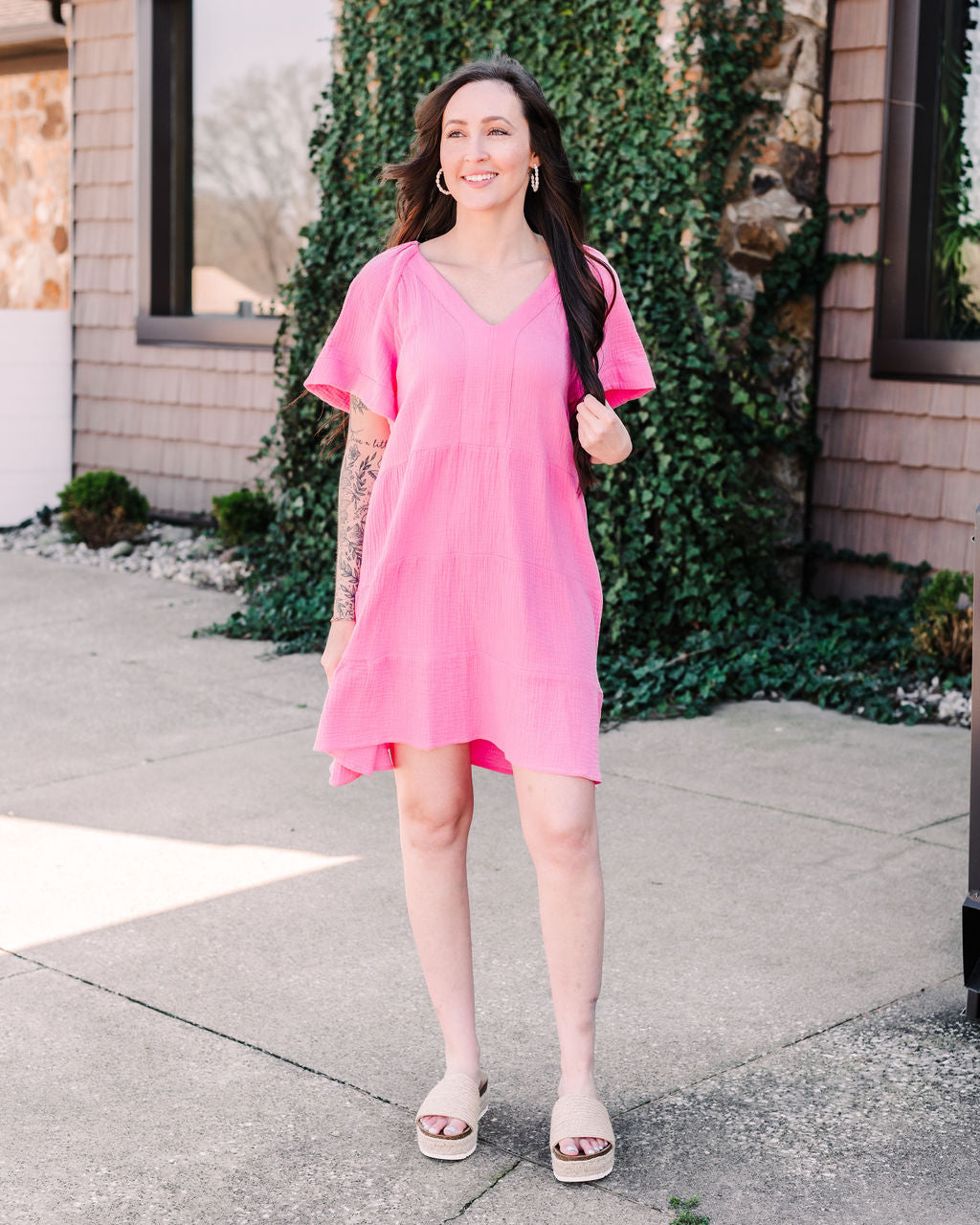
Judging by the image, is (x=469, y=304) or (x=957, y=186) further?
(x=957, y=186)

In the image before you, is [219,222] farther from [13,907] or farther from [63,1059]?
[63,1059]

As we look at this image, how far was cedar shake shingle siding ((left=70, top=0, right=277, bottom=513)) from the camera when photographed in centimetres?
891

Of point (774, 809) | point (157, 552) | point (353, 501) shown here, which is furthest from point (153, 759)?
point (157, 552)

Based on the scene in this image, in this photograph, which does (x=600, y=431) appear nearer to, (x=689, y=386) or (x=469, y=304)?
(x=469, y=304)

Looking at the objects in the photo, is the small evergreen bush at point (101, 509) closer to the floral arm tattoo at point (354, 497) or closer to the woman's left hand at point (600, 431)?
the floral arm tattoo at point (354, 497)

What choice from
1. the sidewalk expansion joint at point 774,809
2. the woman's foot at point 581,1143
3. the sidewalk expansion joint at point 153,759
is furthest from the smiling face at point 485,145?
the sidewalk expansion joint at point 153,759

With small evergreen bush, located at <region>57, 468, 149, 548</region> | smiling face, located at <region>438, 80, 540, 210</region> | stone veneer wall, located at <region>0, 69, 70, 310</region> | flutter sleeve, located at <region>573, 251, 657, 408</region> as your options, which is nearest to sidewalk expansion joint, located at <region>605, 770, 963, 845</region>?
flutter sleeve, located at <region>573, 251, 657, 408</region>

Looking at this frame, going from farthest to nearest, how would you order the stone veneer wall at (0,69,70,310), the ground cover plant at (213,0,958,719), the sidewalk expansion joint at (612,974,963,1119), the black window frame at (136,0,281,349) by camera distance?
the stone veneer wall at (0,69,70,310)
the black window frame at (136,0,281,349)
the ground cover plant at (213,0,958,719)
the sidewalk expansion joint at (612,974,963,1119)

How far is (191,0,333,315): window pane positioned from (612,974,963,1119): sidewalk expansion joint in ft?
21.5

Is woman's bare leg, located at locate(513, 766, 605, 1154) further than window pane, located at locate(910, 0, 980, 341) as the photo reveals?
No

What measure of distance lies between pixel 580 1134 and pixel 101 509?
279 inches

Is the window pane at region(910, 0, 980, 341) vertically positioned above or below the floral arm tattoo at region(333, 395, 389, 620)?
above

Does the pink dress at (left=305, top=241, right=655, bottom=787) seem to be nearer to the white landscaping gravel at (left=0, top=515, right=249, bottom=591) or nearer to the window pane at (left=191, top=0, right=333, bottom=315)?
the white landscaping gravel at (left=0, top=515, right=249, bottom=591)

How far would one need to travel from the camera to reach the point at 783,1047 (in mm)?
2766
